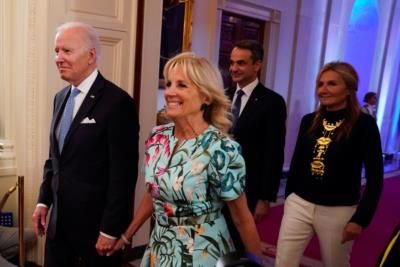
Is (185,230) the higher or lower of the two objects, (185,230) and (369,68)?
the lower

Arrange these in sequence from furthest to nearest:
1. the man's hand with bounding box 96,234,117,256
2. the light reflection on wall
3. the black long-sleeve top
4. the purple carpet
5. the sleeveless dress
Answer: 1. the light reflection on wall
2. the purple carpet
3. the black long-sleeve top
4. the man's hand with bounding box 96,234,117,256
5. the sleeveless dress

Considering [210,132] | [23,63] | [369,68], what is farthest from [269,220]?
[369,68]

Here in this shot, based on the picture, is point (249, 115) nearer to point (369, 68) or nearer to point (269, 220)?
point (269, 220)

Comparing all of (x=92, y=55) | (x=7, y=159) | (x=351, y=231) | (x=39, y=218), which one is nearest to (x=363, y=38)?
(x=351, y=231)

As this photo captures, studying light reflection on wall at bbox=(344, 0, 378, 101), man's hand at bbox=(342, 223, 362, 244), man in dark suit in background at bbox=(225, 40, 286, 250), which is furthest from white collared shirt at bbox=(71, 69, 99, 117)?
light reflection on wall at bbox=(344, 0, 378, 101)

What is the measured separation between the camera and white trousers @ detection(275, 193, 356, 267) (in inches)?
81.5

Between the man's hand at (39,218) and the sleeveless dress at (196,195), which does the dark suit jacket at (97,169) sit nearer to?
the man's hand at (39,218)

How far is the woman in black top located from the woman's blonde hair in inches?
33.3

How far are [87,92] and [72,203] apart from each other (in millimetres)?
484

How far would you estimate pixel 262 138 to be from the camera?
2.20 meters

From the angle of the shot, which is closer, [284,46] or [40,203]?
[40,203]

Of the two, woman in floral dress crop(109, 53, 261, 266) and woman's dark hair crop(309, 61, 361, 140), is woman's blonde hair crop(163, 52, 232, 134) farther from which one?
woman's dark hair crop(309, 61, 361, 140)

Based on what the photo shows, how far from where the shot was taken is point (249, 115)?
2170 millimetres

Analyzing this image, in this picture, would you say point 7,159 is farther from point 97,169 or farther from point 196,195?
point 196,195
